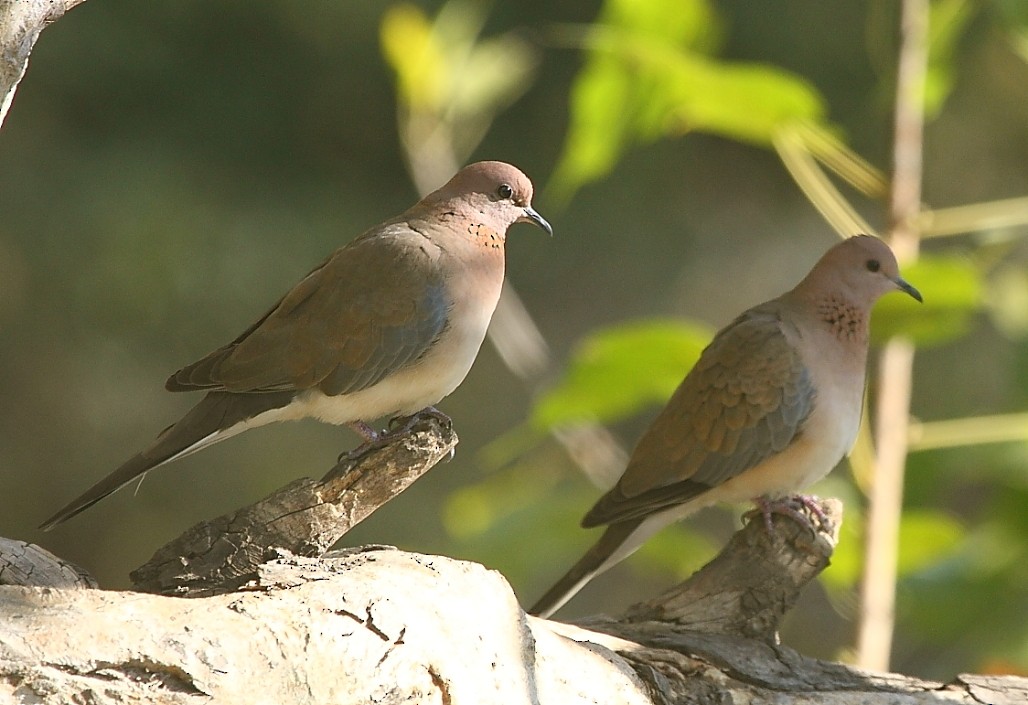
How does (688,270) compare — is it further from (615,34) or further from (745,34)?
(615,34)

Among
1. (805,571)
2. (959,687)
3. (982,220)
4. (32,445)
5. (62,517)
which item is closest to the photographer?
(62,517)

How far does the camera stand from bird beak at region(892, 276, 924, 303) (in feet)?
8.34

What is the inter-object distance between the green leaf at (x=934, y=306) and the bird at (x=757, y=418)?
3cm

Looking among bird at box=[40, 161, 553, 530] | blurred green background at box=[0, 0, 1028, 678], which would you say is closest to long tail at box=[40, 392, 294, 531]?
bird at box=[40, 161, 553, 530]

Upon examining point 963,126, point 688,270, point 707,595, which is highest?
point 963,126

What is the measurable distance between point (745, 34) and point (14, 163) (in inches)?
106

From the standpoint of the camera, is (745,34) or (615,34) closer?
(615,34)

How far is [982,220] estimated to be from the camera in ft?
8.82

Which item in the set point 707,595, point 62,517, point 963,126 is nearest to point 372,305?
point 62,517

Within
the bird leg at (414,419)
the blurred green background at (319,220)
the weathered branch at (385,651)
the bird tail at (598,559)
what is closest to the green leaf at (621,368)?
the bird tail at (598,559)

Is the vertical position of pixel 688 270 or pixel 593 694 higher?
pixel 688 270

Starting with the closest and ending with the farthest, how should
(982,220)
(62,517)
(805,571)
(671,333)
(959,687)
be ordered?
(62,517) → (959,687) → (805,571) → (671,333) → (982,220)

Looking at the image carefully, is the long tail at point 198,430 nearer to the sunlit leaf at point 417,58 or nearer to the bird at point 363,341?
the bird at point 363,341

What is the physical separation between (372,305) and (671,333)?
0.65m
